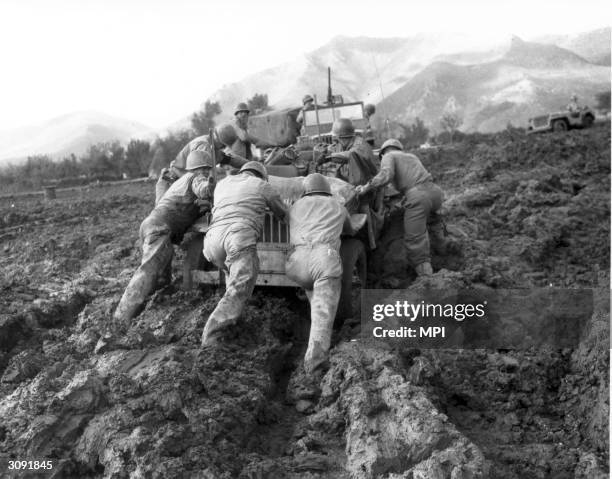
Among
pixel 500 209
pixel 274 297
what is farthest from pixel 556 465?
pixel 500 209

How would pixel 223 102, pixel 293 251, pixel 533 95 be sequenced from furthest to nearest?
pixel 223 102
pixel 533 95
pixel 293 251

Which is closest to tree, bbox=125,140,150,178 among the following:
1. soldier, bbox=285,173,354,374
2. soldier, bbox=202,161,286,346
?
soldier, bbox=202,161,286,346

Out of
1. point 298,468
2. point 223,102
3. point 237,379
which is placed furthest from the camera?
point 223,102

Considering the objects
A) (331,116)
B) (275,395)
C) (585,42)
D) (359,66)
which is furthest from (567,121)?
(585,42)

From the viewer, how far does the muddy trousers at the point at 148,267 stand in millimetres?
7367

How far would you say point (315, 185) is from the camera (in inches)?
284

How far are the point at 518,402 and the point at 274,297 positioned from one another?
2356mm

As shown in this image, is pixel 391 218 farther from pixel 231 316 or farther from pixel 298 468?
pixel 298 468

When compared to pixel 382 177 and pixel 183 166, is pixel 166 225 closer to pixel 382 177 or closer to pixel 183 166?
pixel 183 166

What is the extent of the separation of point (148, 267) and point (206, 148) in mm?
1534

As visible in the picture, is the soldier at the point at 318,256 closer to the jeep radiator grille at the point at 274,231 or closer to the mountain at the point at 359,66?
the jeep radiator grille at the point at 274,231

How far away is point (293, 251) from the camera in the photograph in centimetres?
696

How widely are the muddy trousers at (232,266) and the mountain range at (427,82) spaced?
141ft

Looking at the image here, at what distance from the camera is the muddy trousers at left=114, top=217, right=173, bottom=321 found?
7367 millimetres
